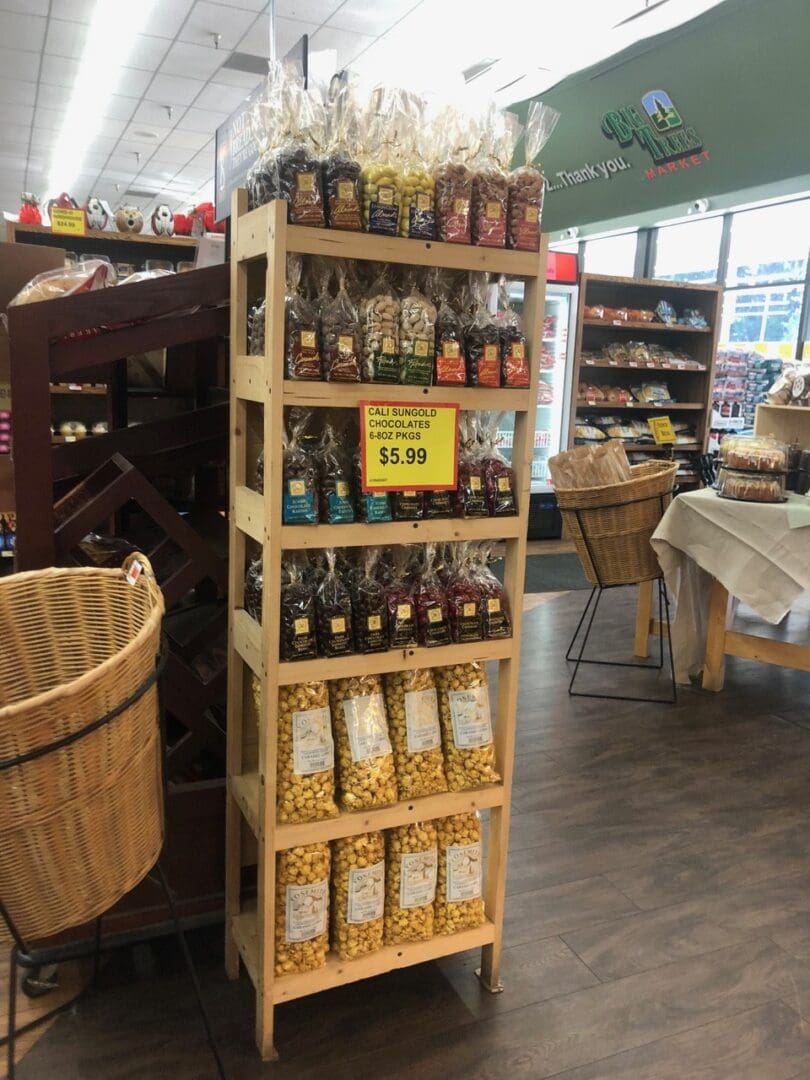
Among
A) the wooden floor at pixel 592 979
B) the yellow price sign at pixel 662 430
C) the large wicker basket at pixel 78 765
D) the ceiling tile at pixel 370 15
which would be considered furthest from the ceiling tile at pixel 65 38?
the large wicker basket at pixel 78 765

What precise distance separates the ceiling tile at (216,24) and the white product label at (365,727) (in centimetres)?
623

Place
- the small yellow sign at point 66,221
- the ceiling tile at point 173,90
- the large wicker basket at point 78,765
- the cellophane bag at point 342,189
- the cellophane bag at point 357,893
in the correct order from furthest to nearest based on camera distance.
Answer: the ceiling tile at point 173,90, the small yellow sign at point 66,221, the cellophane bag at point 357,893, the cellophane bag at point 342,189, the large wicker basket at point 78,765

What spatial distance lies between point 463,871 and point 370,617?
64cm

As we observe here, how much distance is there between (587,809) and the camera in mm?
2867

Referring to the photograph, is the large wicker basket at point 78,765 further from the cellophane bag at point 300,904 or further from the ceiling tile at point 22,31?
the ceiling tile at point 22,31

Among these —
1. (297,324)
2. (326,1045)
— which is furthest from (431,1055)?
(297,324)

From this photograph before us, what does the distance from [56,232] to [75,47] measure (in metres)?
4.12

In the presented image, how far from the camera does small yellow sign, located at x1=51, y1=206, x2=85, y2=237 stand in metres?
4.23

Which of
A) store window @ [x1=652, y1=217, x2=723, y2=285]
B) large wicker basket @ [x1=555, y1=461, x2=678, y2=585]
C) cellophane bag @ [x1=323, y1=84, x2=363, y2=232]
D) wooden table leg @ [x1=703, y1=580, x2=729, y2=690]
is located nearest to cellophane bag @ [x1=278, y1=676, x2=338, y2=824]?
cellophane bag @ [x1=323, y1=84, x2=363, y2=232]

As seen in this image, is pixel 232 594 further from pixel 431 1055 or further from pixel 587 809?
pixel 587 809

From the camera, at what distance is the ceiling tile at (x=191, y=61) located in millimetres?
7215

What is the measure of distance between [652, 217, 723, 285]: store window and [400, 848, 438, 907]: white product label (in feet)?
24.7

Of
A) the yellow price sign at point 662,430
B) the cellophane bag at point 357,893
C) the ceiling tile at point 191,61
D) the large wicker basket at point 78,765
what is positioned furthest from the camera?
the ceiling tile at point 191,61

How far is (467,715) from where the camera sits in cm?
190
